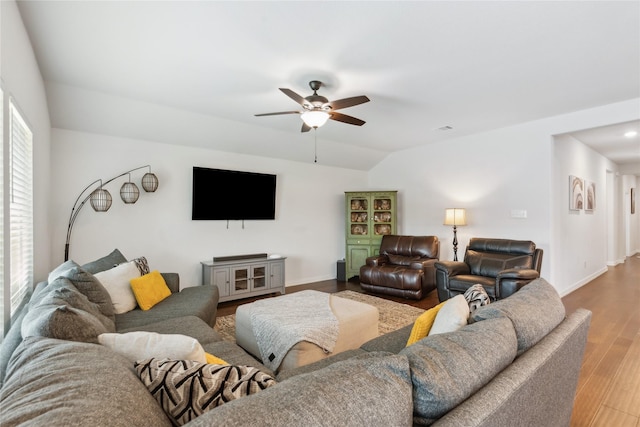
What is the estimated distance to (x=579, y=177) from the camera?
5.16 m

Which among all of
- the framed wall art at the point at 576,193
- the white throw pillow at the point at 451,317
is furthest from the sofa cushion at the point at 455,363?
the framed wall art at the point at 576,193

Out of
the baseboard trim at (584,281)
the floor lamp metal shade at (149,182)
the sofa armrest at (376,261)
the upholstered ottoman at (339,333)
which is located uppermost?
the floor lamp metal shade at (149,182)

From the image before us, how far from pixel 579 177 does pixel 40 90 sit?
719 centimetres

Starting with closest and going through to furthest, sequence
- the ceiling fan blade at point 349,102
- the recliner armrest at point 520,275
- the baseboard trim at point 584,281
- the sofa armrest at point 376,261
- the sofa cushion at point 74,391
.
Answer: the sofa cushion at point 74,391, the ceiling fan blade at point 349,102, the recliner armrest at point 520,275, the baseboard trim at point 584,281, the sofa armrest at point 376,261

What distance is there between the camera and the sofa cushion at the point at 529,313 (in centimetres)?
125

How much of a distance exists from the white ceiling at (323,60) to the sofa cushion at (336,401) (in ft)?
6.63

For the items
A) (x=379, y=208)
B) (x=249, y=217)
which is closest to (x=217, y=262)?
(x=249, y=217)

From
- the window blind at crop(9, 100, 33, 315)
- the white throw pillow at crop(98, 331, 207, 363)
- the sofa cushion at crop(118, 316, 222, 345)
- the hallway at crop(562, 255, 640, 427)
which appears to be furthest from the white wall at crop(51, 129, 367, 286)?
the hallway at crop(562, 255, 640, 427)

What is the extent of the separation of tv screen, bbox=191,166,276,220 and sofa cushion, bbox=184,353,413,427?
4.08m

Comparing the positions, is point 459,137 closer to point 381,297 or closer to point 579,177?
point 579,177

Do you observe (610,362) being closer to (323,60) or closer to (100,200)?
(323,60)

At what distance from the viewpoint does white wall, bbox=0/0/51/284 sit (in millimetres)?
1715

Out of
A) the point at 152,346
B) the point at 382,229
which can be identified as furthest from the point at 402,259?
the point at 152,346

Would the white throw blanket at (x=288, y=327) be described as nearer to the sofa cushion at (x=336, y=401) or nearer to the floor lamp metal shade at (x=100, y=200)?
the sofa cushion at (x=336, y=401)
